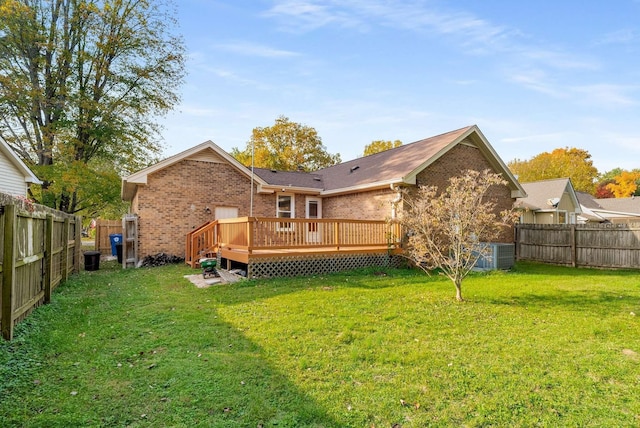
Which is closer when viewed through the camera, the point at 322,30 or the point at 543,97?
the point at 322,30

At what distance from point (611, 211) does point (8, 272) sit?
39.9 m

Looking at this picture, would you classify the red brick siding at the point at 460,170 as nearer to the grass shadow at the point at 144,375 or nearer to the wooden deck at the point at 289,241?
the wooden deck at the point at 289,241

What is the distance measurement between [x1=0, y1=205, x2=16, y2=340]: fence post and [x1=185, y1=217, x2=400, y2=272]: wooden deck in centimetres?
548

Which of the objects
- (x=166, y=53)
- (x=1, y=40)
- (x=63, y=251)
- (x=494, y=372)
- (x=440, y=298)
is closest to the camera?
(x=494, y=372)

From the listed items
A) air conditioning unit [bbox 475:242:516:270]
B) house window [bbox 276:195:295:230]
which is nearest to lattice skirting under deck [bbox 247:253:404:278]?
air conditioning unit [bbox 475:242:516:270]

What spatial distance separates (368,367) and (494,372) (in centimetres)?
144

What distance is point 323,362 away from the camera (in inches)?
160

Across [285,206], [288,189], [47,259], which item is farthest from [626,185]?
[47,259]

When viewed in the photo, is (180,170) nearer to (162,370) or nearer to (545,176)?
(162,370)

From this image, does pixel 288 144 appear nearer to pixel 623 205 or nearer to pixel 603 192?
pixel 623 205

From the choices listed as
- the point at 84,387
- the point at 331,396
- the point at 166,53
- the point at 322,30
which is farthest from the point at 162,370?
the point at 166,53

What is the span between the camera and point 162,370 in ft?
12.6

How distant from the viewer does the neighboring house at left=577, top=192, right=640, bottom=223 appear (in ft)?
86.9

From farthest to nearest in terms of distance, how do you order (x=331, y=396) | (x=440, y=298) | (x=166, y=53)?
1. (x=166, y=53)
2. (x=440, y=298)
3. (x=331, y=396)
